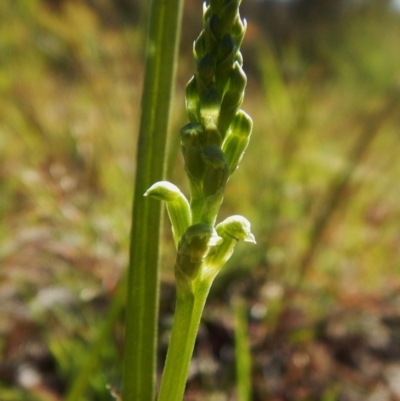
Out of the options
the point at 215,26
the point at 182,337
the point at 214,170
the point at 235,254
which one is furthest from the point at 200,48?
the point at 235,254

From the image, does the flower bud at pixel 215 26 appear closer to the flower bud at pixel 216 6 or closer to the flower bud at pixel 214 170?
the flower bud at pixel 216 6

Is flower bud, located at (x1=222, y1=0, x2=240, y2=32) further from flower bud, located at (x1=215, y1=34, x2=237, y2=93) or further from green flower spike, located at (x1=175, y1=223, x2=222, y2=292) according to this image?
green flower spike, located at (x1=175, y1=223, x2=222, y2=292)

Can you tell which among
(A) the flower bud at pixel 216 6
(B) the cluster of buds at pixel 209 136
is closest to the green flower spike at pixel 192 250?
(B) the cluster of buds at pixel 209 136

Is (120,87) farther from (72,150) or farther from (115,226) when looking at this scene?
(115,226)

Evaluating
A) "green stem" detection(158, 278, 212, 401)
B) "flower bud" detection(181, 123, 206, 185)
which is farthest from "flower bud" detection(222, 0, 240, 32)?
"green stem" detection(158, 278, 212, 401)

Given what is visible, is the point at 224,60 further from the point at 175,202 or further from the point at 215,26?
the point at 175,202

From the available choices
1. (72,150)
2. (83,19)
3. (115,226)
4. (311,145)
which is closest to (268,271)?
(115,226)
